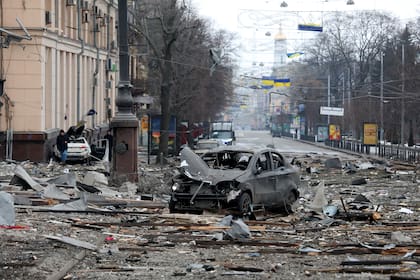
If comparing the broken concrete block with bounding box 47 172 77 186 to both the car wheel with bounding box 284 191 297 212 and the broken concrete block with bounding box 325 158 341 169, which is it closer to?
the car wheel with bounding box 284 191 297 212

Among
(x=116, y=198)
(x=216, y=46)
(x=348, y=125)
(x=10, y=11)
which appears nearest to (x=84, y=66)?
(x=10, y=11)

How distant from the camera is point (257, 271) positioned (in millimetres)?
10938

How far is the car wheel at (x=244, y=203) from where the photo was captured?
1742 cm

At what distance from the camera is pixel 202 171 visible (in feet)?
58.6

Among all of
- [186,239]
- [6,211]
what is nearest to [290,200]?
[186,239]

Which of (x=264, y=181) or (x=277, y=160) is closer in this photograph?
(x=264, y=181)

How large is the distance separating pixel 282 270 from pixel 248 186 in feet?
21.8

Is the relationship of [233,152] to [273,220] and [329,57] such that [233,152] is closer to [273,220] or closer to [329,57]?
[273,220]

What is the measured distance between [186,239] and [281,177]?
5923 mm

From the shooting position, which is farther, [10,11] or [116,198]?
[10,11]

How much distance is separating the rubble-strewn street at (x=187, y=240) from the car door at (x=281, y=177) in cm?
43

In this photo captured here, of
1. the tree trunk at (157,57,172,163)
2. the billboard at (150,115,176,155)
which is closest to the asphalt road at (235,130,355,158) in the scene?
the billboard at (150,115,176,155)

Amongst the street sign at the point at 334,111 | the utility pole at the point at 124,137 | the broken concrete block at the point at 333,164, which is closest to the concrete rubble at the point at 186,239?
the utility pole at the point at 124,137

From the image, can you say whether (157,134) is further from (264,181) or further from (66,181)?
(264,181)
